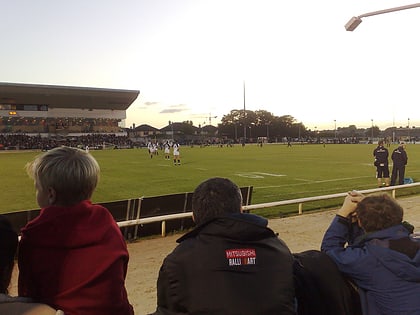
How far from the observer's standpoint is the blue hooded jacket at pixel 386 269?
7.75ft

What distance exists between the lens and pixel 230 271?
6.38ft

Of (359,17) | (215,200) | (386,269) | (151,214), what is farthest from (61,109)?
(386,269)

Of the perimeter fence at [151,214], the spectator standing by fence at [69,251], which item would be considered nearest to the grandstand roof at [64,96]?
the perimeter fence at [151,214]

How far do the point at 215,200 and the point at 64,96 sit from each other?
258 feet

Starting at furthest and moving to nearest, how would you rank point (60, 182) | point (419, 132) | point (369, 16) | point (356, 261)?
point (419, 132) → point (369, 16) → point (356, 261) → point (60, 182)

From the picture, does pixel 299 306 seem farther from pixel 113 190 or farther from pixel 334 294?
pixel 113 190

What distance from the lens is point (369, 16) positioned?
13.8 meters

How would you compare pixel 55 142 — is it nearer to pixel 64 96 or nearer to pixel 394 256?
pixel 64 96

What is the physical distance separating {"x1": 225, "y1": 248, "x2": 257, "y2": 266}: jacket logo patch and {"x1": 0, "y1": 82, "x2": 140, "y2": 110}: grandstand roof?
239ft

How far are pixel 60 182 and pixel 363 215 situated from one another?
176cm

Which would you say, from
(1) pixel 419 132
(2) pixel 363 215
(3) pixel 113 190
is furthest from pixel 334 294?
(1) pixel 419 132

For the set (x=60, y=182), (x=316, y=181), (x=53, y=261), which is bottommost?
(x=316, y=181)

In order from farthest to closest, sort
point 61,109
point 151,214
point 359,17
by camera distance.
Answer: point 61,109
point 359,17
point 151,214

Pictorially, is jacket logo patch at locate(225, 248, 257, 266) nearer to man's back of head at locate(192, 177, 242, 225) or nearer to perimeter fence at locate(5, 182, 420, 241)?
man's back of head at locate(192, 177, 242, 225)
